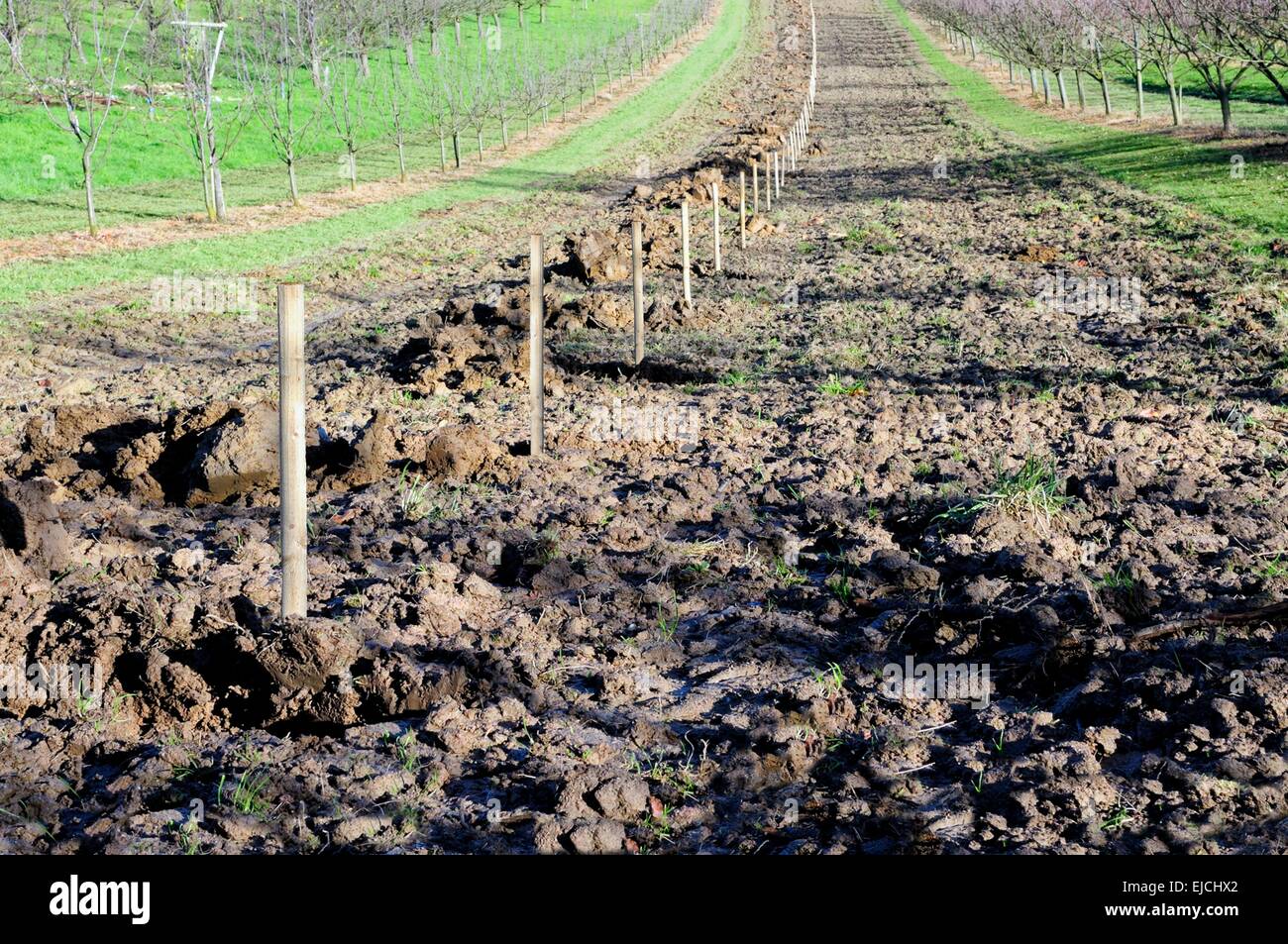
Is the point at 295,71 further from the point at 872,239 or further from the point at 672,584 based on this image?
the point at 672,584

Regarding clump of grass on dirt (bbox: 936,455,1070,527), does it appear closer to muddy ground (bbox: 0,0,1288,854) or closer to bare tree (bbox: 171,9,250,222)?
muddy ground (bbox: 0,0,1288,854)

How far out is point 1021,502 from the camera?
7.08 m

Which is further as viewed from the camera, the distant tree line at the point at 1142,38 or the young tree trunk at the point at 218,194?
the distant tree line at the point at 1142,38

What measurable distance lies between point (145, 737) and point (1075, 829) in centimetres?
349

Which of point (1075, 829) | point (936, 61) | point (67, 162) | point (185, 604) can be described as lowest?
point (1075, 829)

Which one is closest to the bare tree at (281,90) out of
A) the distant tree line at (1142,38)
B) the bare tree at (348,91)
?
the bare tree at (348,91)

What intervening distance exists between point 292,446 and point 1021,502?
4028mm

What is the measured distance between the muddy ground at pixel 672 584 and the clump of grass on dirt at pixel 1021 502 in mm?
32

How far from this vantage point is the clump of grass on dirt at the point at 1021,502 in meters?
6.99

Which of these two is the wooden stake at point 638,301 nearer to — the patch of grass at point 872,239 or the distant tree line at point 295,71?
the patch of grass at point 872,239

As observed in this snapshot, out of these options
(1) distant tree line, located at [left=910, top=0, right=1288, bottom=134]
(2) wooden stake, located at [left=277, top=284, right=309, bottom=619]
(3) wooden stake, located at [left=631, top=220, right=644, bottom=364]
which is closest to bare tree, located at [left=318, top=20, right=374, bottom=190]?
(1) distant tree line, located at [left=910, top=0, right=1288, bottom=134]

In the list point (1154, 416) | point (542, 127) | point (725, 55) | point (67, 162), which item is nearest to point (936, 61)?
point (725, 55)

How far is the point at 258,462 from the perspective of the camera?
773 centimetres

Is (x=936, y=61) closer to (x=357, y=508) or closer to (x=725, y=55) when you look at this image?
(x=725, y=55)
